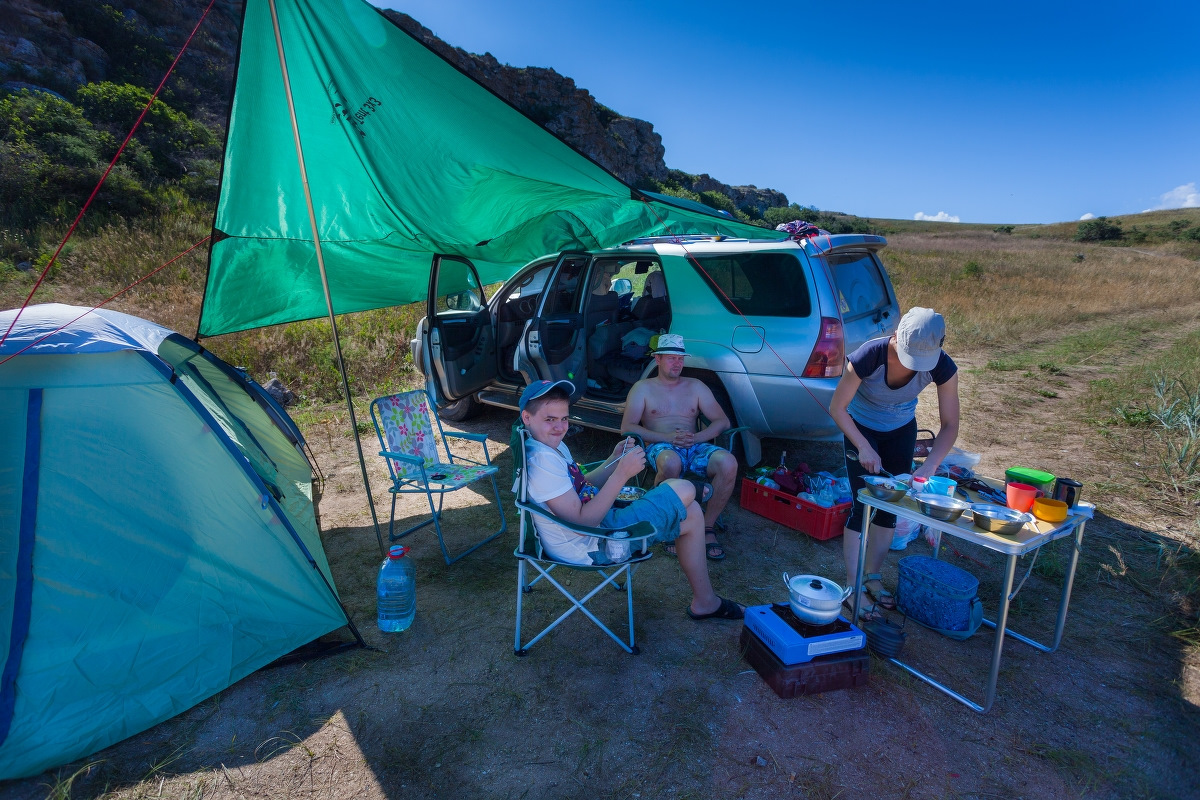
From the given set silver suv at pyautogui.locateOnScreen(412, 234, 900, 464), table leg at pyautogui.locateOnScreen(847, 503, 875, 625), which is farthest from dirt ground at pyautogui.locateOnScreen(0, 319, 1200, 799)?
silver suv at pyautogui.locateOnScreen(412, 234, 900, 464)

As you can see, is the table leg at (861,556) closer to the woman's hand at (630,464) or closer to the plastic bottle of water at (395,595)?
the woman's hand at (630,464)

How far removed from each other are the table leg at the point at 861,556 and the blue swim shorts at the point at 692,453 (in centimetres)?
107

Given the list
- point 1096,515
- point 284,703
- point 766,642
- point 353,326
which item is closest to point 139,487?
point 284,703

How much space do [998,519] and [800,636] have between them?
945 mm

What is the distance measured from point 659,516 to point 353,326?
24.2 ft

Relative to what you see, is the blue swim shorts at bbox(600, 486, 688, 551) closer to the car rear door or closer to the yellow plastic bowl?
the yellow plastic bowl

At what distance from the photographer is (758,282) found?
14.0 ft

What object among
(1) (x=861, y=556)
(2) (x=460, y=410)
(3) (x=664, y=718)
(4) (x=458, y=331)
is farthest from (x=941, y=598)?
(2) (x=460, y=410)

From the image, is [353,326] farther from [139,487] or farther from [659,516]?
[659,516]

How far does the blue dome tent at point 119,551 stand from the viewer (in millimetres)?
2414

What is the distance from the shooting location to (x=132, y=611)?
8.53 ft

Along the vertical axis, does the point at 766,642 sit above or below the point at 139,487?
below

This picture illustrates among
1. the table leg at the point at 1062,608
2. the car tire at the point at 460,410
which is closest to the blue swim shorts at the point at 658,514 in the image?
the table leg at the point at 1062,608

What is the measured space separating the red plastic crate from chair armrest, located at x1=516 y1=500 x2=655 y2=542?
1.73 metres
